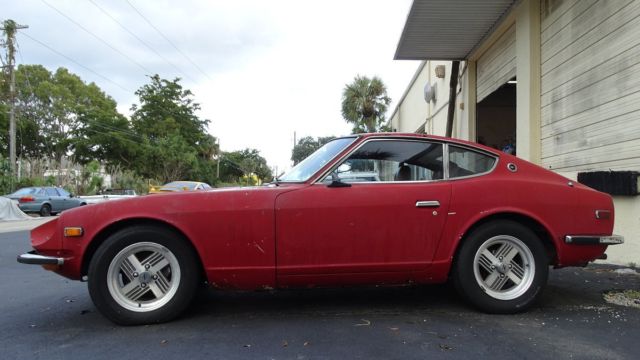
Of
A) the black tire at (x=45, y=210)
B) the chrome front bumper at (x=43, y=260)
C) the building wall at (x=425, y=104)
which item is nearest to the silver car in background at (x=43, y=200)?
the black tire at (x=45, y=210)

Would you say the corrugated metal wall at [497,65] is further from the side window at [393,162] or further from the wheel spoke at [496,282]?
the wheel spoke at [496,282]

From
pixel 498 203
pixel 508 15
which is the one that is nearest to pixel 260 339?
pixel 498 203

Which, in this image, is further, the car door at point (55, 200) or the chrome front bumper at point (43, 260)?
the car door at point (55, 200)

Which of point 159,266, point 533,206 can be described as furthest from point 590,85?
point 159,266

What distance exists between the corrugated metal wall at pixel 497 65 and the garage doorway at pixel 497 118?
99 cm

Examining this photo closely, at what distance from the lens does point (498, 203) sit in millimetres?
3803

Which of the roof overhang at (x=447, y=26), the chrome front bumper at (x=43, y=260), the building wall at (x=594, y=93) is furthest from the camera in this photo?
the roof overhang at (x=447, y=26)

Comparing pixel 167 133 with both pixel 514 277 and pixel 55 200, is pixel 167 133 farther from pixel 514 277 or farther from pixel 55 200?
→ pixel 514 277

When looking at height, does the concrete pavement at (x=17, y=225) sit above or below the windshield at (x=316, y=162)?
below

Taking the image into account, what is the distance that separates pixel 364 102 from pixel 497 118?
16403mm

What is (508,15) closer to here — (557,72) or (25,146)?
(557,72)

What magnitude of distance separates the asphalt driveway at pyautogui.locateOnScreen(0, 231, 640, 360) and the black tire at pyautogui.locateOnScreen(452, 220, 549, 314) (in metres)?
0.15

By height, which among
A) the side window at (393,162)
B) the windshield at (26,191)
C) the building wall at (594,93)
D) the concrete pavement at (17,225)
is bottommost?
the concrete pavement at (17,225)

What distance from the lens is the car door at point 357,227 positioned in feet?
11.9
